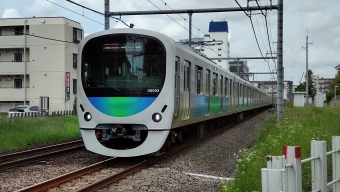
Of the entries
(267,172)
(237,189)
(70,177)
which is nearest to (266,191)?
(267,172)

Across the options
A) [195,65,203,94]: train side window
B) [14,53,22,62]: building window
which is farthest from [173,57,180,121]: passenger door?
[14,53,22,62]: building window

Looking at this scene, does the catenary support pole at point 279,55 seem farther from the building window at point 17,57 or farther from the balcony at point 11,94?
the building window at point 17,57

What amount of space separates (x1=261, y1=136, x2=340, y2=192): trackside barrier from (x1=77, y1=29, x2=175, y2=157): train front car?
453cm

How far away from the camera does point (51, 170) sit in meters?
9.97

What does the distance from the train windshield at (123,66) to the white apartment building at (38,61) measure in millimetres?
30769

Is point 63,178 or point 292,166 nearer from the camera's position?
Answer: point 292,166

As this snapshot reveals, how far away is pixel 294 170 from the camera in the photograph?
4.79m

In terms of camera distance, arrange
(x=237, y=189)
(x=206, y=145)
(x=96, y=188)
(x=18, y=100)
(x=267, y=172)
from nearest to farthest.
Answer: (x=267, y=172) → (x=237, y=189) → (x=96, y=188) → (x=206, y=145) → (x=18, y=100)

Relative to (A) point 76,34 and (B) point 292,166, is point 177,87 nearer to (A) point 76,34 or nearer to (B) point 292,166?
(B) point 292,166

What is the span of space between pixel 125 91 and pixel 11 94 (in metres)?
36.1

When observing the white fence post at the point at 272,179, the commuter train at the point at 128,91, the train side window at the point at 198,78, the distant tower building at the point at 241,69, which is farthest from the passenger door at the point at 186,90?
the distant tower building at the point at 241,69

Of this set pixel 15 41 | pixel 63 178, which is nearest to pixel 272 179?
pixel 63 178

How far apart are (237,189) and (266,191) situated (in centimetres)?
290

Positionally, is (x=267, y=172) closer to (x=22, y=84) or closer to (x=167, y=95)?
(x=167, y=95)
